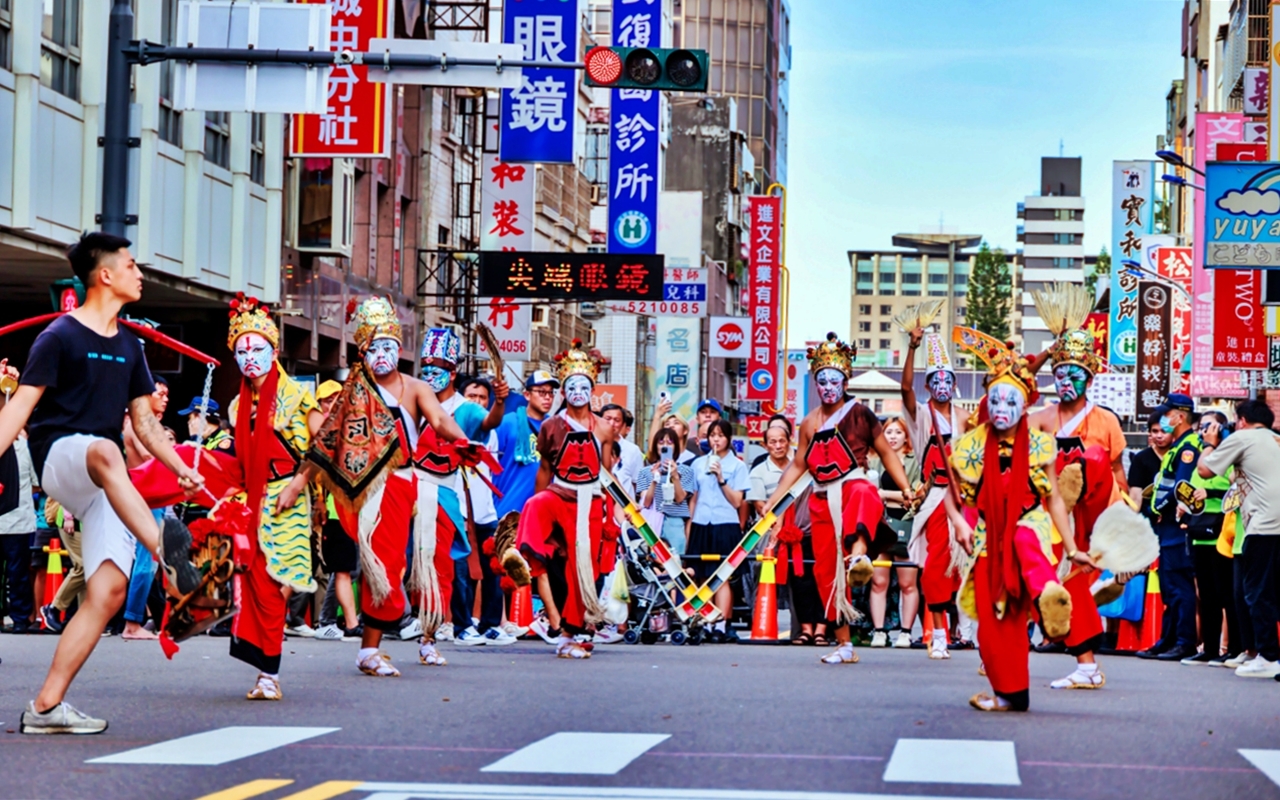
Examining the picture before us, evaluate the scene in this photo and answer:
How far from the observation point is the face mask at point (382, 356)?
1318 cm

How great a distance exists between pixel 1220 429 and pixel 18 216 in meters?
11.4

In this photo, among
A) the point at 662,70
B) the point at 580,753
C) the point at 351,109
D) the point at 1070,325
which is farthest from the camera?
the point at 351,109

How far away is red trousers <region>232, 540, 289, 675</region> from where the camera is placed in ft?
37.2

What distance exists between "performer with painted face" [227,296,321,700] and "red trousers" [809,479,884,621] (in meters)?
4.78

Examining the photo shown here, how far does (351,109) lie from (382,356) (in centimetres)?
1801

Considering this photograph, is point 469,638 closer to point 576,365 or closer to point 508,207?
point 576,365

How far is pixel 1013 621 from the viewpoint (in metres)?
11.4

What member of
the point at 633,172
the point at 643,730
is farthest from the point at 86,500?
the point at 633,172

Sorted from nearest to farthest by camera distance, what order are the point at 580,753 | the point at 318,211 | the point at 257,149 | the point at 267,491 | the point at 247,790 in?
the point at 247,790, the point at 580,753, the point at 267,491, the point at 257,149, the point at 318,211

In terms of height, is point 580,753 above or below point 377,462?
below

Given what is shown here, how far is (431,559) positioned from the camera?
15.3 metres

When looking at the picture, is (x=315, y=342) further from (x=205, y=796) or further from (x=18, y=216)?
(x=205, y=796)

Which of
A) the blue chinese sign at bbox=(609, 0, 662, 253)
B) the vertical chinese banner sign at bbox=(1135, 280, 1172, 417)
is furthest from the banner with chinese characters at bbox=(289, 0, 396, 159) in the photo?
the vertical chinese banner sign at bbox=(1135, 280, 1172, 417)

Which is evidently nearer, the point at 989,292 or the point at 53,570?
the point at 53,570
